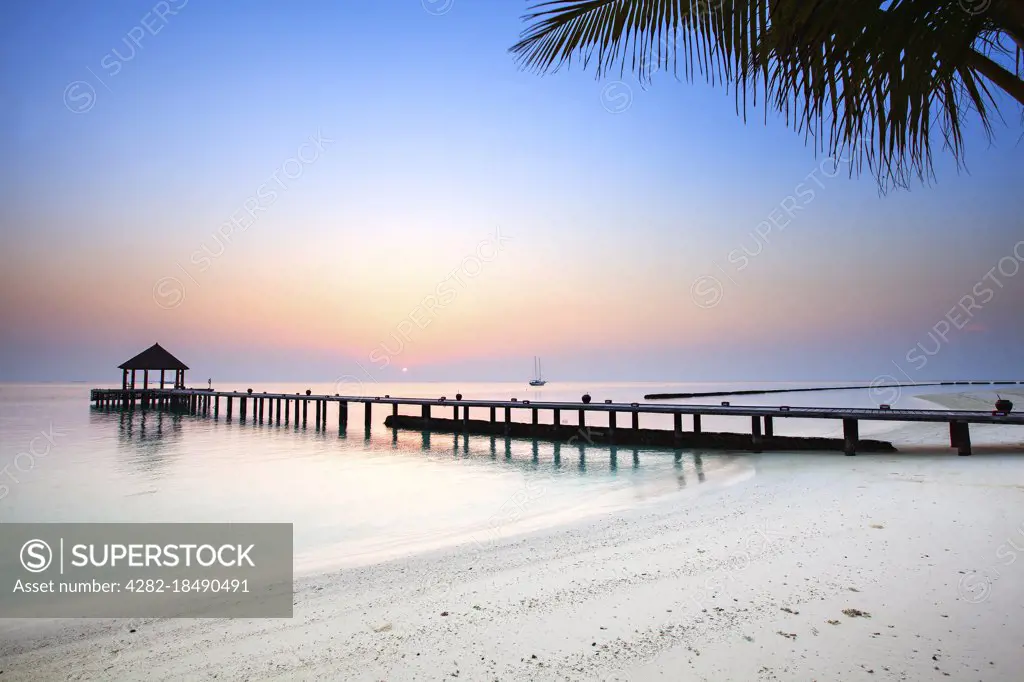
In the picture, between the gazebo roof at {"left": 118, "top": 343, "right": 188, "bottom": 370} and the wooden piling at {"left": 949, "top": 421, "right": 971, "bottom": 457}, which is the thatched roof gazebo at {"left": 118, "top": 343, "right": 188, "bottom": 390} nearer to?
the gazebo roof at {"left": 118, "top": 343, "right": 188, "bottom": 370}

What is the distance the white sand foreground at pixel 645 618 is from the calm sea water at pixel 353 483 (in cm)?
252

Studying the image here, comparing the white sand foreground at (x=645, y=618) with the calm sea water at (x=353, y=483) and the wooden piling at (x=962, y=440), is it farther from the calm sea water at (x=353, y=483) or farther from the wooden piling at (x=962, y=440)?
the wooden piling at (x=962, y=440)

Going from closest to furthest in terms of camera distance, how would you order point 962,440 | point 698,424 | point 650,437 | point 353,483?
1. point 962,440
2. point 353,483
3. point 698,424
4. point 650,437

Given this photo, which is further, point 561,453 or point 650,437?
point 650,437

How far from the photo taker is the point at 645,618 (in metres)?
4.46

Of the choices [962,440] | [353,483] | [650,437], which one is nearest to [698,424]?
[650,437]

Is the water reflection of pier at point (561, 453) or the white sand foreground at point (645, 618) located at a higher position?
the white sand foreground at point (645, 618)

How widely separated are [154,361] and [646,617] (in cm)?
5963

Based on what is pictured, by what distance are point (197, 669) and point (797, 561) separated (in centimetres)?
551

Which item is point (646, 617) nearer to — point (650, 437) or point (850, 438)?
point (850, 438)

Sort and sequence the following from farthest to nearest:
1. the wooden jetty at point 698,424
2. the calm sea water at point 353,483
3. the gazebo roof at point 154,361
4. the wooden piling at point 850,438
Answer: the gazebo roof at point 154,361 < the wooden piling at point 850,438 < the wooden jetty at point 698,424 < the calm sea water at point 353,483

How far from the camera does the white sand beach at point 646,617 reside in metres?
3.71

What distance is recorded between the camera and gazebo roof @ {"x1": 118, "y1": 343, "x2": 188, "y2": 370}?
5197 centimetres

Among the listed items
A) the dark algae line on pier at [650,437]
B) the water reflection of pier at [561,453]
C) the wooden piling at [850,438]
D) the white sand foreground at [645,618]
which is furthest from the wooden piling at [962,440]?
the white sand foreground at [645,618]
